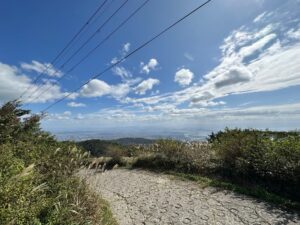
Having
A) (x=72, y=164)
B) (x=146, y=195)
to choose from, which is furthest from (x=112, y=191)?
(x=72, y=164)

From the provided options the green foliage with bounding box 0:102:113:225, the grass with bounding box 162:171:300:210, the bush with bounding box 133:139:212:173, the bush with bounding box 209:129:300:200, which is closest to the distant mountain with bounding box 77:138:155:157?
the bush with bounding box 133:139:212:173

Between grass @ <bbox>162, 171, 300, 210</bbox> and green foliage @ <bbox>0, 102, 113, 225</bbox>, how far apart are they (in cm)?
397

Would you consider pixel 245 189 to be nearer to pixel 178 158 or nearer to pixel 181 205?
pixel 181 205

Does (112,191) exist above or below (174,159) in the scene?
below

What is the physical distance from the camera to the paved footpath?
5309 millimetres

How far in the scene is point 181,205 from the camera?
20.5 ft

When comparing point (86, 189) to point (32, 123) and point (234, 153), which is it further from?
point (234, 153)

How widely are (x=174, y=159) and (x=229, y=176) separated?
265 cm

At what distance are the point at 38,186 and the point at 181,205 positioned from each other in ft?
12.5

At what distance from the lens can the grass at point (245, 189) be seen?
5.94 m

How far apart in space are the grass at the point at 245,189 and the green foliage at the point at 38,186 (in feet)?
13.0

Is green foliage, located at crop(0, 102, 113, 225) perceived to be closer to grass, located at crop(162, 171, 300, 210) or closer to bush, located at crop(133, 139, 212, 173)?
grass, located at crop(162, 171, 300, 210)

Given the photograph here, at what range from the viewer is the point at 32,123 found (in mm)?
8742

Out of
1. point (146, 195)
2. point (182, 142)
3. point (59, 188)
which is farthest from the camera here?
point (182, 142)
